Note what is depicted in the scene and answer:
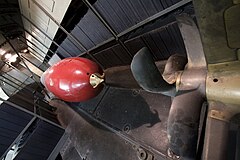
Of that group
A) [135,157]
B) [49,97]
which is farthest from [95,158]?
[49,97]

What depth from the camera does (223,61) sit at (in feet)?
1.89

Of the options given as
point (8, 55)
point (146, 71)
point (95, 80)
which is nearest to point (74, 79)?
point (95, 80)

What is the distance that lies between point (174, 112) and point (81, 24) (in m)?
1.15

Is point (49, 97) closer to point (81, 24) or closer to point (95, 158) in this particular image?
point (81, 24)

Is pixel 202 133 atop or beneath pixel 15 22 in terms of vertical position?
beneath

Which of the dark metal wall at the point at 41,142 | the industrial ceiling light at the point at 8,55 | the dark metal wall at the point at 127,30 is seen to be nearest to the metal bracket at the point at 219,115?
the dark metal wall at the point at 127,30

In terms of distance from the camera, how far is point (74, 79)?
1.18 meters

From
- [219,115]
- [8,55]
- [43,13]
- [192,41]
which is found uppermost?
[43,13]

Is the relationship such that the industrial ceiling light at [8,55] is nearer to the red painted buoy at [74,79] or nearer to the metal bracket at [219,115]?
the red painted buoy at [74,79]

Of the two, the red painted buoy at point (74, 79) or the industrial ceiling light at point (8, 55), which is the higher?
the industrial ceiling light at point (8, 55)

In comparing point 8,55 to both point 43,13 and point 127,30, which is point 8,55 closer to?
point 43,13

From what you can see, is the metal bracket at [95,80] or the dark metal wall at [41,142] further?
the dark metal wall at [41,142]

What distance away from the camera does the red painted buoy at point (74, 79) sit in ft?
3.84

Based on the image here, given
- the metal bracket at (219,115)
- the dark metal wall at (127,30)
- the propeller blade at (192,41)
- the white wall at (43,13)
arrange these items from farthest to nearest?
1. the white wall at (43,13)
2. the dark metal wall at (127,30)
3. the propeller blade at (192,41)
4. the metal bracket at (219,115)
